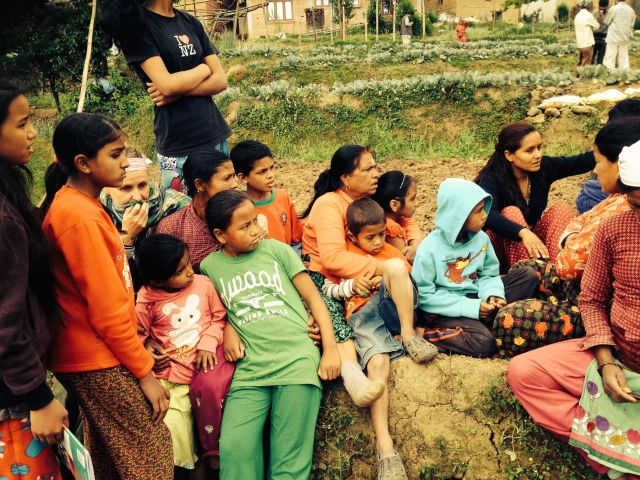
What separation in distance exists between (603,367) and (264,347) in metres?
1.59

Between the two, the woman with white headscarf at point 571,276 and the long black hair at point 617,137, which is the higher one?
the long black hair at point 617,137

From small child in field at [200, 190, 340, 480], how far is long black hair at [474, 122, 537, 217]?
1632 mm

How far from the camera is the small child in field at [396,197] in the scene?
3738 millimetres

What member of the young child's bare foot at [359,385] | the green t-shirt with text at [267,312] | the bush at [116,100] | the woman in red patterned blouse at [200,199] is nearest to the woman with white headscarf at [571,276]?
the young child's bare foot at [359,385]

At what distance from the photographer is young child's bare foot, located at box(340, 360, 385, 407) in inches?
102

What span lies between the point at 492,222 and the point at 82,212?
8.12 feet

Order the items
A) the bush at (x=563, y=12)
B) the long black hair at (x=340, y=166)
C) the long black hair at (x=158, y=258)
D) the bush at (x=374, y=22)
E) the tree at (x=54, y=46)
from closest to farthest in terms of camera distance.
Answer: the long black hair at (x=158, y=258), the long black hair at (x=340, y=166), the tree at (x=54, y=46), the bush at (x=374, y=22), the bush at (x=563, y=12)

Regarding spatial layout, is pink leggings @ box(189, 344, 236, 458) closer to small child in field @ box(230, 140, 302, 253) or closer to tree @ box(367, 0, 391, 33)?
small child in field @ box(230, 140, 302, 253)

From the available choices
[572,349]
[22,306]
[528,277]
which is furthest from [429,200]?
[22,306]

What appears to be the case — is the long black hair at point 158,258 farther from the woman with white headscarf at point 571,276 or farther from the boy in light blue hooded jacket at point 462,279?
the woman with white headscarf at point 571,276

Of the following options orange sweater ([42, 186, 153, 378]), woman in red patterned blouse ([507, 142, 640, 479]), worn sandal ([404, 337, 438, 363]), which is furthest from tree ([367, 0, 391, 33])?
orange sweater ([42, 186, 153, 378])

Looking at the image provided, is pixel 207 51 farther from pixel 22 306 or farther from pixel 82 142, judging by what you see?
pixel 22 306

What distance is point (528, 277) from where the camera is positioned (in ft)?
10.5

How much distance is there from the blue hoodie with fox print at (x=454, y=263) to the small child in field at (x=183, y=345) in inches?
45.8
